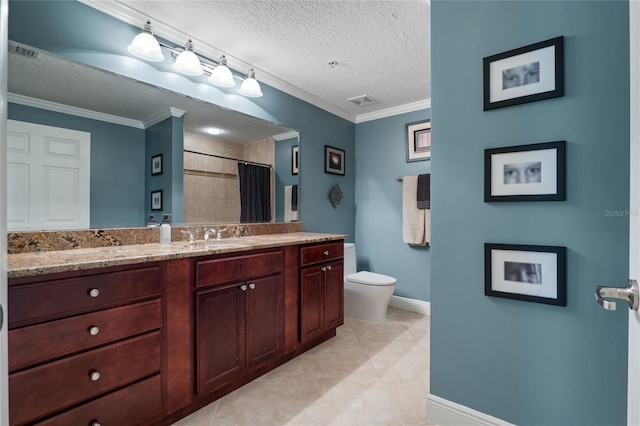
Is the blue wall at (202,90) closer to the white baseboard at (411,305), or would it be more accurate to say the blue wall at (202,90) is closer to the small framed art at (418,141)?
the small framed art at (418,141)

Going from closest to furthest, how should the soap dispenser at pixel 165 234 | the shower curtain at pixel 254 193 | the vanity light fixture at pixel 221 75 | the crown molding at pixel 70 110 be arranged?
the crown molding at pixel 70 110 < the soap dispenser at pixel 165 234 < the vanity light fixture at pixel 221 75 < the shower curtain at pixel 254 193

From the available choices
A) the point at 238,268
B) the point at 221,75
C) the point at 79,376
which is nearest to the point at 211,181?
the point at 221,75

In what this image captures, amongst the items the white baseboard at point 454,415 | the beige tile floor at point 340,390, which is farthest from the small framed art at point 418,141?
the white baseboard at point 454,415

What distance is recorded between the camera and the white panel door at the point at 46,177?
151 centimetres

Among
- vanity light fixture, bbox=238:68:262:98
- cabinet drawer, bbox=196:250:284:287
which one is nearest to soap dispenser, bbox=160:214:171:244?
cabinet drawer, bbox=196:250:284:287

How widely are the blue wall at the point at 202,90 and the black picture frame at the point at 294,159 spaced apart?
3.0 inches

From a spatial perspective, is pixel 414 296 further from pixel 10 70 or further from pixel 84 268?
pixel 10 70

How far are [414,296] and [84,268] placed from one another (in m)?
3.04

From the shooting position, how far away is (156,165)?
2.06 metres

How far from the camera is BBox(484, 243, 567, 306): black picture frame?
1288mm

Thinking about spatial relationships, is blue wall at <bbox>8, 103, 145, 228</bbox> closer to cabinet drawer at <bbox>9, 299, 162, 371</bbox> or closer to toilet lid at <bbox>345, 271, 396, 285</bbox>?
cabinet drawer at <bbox>9, 299, 162, 371</bbox>

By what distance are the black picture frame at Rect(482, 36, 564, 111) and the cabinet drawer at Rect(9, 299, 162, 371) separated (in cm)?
187

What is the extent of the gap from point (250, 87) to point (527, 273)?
2.21m

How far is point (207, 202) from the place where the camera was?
7.72ft
